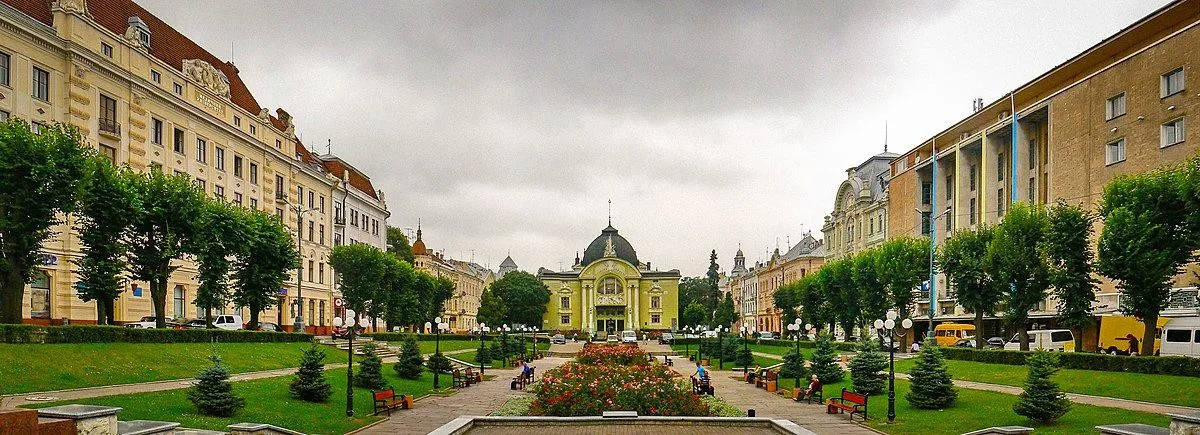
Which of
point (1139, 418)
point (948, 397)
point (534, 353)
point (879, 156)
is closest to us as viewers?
point (1139, 418)

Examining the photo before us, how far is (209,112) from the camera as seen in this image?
155 ft

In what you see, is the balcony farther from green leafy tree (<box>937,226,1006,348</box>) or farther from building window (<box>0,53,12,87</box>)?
green leafy tree (<box>937,226,1006,348</box>)

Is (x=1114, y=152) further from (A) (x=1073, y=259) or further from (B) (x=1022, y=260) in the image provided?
(A) (x=1073, y=259)

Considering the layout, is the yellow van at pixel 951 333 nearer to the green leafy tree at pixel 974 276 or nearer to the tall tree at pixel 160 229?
the green leafy tree at pixel 974 276

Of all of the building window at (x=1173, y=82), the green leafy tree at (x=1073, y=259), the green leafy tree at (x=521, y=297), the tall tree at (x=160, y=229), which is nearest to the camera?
the tall tree at (x=160, y=229)

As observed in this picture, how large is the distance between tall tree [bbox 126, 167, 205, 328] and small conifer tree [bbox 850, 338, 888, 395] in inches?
1037

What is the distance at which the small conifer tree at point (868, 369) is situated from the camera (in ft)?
96.6

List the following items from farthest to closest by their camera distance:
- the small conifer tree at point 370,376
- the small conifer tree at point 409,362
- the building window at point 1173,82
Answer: the building window at point 1173,82 < the small conifer tree at point 409,362 < the small conifer tree at point 370,376

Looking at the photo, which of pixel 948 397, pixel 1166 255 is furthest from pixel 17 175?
pixel 1166 255

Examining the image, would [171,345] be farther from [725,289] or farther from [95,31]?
[725,289]

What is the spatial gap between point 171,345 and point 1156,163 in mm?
42870

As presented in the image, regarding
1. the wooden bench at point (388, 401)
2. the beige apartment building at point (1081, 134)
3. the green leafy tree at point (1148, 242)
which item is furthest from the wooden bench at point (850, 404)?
the beige apartment building at point (1081, 134)

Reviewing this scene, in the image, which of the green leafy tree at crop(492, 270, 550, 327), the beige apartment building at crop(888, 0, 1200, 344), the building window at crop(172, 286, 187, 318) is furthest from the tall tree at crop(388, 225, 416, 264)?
the beige apartment building at crop(888, 0, 1200, 344)

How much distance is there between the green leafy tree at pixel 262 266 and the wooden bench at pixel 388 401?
1722cm
